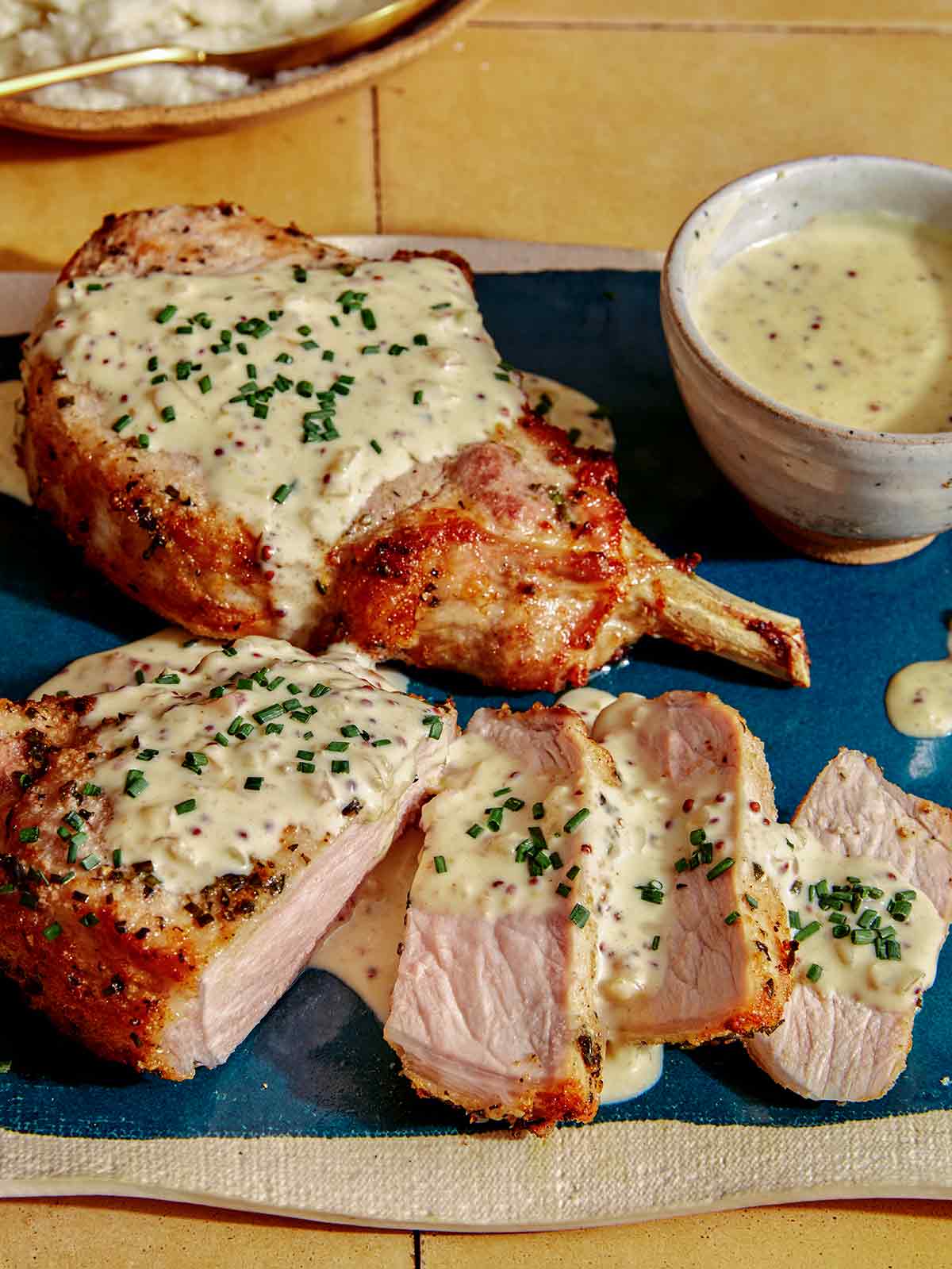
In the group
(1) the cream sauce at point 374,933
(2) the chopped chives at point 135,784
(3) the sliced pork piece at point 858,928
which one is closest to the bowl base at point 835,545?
(3) the sliced pork piece at point 858,928

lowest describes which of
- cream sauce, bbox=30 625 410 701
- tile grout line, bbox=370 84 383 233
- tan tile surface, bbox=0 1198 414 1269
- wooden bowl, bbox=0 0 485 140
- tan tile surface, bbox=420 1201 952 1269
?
tan tile surface, bbox=420 1201 952 1269

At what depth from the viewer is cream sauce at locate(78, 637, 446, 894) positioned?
3088mm

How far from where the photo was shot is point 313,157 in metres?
5.95

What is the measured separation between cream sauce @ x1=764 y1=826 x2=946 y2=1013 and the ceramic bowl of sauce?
1.00 m

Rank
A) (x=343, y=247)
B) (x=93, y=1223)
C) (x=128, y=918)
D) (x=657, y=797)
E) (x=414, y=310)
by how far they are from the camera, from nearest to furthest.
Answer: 1. (x=128, y=918)
2. (x=93, y=1223)
3. (x=657, y=797)
4. (x=414, y=310)
5. (x=343, y=247)

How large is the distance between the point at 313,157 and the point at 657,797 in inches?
142

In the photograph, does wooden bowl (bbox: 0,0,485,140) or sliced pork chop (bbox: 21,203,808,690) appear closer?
sliced pork chop (bbox: 21,203,808,690)

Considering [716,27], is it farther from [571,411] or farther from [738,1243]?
[738,1243]

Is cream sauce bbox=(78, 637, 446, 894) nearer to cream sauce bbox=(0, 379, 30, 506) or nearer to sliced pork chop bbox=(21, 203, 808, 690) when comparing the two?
sliced pork chop bbox=(21, 203, 808, 690)

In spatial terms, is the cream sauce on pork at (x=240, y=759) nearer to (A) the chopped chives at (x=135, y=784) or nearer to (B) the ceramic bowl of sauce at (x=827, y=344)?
(A) the chopped chives at (x=135, y=784)

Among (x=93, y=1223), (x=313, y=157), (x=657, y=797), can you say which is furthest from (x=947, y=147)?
(x=93, y=1223)

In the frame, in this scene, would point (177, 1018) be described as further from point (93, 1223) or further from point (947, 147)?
point (947, 147)

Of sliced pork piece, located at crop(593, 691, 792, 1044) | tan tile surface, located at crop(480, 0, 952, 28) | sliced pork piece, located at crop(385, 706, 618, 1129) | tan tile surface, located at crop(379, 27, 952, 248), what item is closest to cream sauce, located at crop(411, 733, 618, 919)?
sliced pork piece, located at crop(385, 706, 618, 1129)

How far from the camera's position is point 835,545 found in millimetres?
4285
